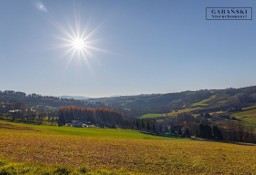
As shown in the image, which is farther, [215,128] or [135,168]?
[215,128]

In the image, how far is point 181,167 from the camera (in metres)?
22.9

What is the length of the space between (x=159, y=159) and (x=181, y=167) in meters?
2.97

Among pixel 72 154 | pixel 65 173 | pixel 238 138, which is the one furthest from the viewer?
pixel 238 138

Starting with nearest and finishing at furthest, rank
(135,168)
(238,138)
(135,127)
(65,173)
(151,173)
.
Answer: (65,173), (151,173), (135,168), (238,138), (135,127)

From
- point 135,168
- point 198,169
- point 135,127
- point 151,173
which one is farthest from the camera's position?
point 135,127

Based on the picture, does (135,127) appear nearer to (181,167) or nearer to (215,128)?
(215,128)

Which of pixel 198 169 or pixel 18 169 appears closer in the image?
pixel 18 169

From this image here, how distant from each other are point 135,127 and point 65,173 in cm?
16004

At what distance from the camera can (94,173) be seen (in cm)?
1579

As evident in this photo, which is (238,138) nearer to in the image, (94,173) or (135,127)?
(135,127)

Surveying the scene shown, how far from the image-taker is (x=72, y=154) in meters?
25.0

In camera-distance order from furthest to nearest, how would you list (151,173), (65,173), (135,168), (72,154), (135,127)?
(135,127), (72,154), (135,168), (151,173), (65,173)

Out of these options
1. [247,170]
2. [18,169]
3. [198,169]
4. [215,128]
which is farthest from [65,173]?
[215,128]

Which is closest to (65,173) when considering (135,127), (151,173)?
(151,173)
